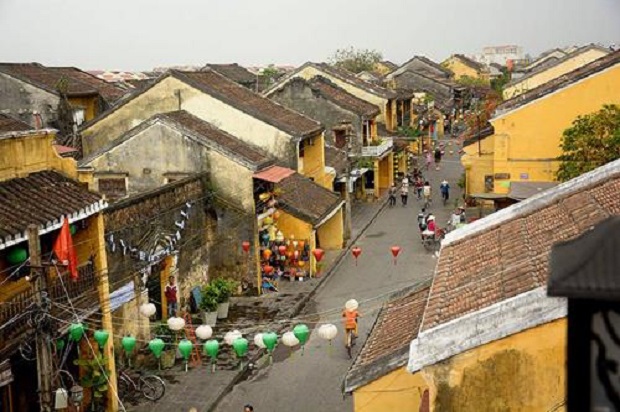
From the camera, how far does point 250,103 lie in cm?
2881

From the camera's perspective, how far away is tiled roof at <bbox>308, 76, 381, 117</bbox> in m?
38.0

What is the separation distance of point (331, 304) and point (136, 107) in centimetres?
1032

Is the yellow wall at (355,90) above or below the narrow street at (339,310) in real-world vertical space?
above

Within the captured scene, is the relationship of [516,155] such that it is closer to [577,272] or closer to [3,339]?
[3,339]

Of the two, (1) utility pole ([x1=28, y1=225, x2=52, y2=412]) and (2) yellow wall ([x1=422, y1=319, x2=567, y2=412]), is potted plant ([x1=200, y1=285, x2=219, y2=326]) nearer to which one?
(1) utility pole ([x1=28, y1=225, x2=52, y2=412])

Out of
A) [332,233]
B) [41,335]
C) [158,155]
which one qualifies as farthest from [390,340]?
[332,233]

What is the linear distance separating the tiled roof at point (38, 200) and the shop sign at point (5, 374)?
2.18 metres

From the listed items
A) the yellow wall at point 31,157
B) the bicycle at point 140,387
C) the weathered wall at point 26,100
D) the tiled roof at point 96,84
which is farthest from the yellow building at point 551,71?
the yellow wall at point 31,157

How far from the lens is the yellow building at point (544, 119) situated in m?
25.4

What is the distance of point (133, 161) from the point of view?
23.1m

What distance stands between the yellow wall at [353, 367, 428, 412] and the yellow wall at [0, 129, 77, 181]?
7590mm

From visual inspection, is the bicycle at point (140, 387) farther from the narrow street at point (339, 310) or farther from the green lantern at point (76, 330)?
the green lantern at point (76, 330)

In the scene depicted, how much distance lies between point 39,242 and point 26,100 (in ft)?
87.4

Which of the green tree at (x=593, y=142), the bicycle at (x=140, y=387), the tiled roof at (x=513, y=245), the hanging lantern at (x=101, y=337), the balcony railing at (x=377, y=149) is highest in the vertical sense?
the tiled roof at (x=513, y=245)
